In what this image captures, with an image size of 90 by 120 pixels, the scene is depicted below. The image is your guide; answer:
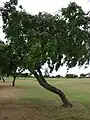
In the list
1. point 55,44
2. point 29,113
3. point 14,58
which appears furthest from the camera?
point 14,58

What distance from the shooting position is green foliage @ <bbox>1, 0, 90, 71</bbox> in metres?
16.3

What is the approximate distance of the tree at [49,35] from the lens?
16344 mm

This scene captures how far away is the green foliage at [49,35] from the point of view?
16.3 meters

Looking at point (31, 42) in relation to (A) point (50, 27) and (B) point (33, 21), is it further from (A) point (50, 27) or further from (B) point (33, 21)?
(B) point (33, 21)

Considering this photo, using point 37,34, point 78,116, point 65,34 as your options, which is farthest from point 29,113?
point 65,34

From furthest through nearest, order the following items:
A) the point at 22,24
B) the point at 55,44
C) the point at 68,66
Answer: the point at 22,24 → the point at 68,66 → the point at 55,44

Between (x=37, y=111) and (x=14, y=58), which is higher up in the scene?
(x=14, y=58)

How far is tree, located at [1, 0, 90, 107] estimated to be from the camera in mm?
16344

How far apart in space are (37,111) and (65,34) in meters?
8.55

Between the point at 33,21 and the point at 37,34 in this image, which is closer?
the point at 37,34

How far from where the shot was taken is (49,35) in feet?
59.7

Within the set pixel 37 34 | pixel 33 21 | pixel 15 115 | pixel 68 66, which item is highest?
pixel 33 21

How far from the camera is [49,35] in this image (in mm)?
18188

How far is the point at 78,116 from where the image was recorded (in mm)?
21641
